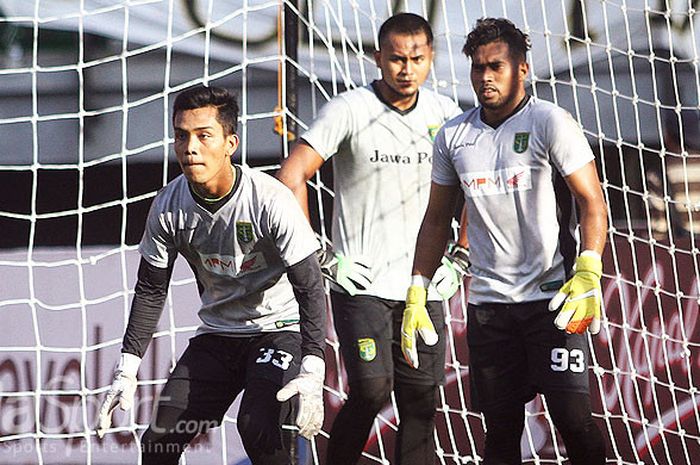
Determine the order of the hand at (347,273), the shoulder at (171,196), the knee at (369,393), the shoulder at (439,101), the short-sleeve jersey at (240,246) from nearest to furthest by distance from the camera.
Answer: the short-sleeve jersey at (240,246) < the shoulder at (171,196) < the knee at (369,393) < the hand at (347,273) < the shoulder at (439,101)

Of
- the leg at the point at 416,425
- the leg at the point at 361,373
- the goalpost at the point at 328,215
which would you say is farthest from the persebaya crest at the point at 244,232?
the goalpost at the point at 328,215

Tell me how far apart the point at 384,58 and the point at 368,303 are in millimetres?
918

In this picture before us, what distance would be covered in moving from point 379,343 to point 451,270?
17.2 inches

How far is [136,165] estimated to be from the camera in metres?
6.61

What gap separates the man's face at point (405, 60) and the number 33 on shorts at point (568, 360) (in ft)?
4.00

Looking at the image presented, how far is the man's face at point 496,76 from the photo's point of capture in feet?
13.7

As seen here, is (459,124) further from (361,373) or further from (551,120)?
(361,373)

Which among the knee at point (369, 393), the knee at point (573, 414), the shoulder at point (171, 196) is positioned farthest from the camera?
the knee at point (369, 393)

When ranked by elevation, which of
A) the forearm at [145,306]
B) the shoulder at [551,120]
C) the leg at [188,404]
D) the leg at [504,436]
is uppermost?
the shoulder at [551,120]

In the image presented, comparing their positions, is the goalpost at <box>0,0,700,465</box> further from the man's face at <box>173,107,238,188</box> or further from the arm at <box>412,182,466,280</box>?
the man's face at <box>173,107,238,188</box>

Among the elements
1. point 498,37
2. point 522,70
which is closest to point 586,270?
point 522,70

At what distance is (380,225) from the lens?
183 inches

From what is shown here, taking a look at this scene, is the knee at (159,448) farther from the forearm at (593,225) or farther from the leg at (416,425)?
the forearm at (593,225)

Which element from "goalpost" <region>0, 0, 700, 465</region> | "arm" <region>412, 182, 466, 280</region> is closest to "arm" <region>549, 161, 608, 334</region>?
"arm" <region>412, 182, 466, 280</region>
